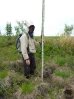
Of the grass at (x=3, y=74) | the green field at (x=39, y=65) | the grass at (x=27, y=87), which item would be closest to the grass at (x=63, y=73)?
the green field at (x=39, y=65)

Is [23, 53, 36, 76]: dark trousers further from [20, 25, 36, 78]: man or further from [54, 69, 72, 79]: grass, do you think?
[54, 69, 72, 79]: grass

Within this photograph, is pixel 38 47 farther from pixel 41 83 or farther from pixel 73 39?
pixel 41 83

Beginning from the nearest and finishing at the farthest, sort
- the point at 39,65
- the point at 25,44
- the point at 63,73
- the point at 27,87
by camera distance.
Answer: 1. the point at 27,87
2. the point at 25,44
3. the point at 63,73
4. the point at 39,65

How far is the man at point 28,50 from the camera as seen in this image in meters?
12.5

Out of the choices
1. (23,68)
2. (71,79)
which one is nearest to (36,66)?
(23,68)

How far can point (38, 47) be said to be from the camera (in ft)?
52.4

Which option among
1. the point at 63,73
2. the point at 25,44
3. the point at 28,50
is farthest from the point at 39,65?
the point at 25,44

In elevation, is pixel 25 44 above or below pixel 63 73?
above

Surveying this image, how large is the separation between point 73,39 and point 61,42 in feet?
1.56

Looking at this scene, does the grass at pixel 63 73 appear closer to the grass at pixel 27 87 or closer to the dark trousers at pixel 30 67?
the dark trousers at pixel 30 67

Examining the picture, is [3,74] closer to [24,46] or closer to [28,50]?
[28,50]

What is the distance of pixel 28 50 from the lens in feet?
42.7

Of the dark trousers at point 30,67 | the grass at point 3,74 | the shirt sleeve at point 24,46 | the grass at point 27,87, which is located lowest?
the grass at point 27,87

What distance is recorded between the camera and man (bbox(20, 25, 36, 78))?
12.5m
